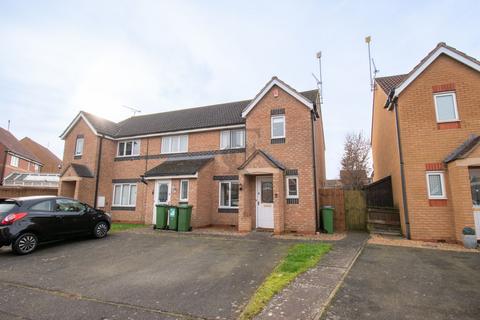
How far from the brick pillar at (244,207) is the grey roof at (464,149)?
8.35 metres

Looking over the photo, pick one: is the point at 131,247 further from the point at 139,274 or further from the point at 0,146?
the point at 0,146

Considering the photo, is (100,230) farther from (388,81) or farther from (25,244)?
(388,81)

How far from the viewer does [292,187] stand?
12844 mm

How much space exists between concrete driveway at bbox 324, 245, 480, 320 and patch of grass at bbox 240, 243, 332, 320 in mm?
1061

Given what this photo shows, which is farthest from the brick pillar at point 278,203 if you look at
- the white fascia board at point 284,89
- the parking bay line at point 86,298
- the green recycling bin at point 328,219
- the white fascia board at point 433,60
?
the parking bay line at point 86,298

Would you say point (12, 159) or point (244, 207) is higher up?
point (12, 159)

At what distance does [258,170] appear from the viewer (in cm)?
1262

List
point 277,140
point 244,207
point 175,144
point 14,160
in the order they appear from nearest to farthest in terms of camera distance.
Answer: point 244,207 < point 277,140 < point 175,144 < point 14,160

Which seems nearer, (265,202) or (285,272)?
(285,272)

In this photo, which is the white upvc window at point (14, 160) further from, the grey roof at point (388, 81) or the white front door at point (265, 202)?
the grey roof at point (388, 81)

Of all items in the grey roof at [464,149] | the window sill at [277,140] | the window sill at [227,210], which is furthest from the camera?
the window sill at [227,210]

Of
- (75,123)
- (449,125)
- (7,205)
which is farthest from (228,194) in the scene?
(75,123)

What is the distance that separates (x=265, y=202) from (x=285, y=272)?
6980 millimetres

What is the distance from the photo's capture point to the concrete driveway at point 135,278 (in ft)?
14.7
